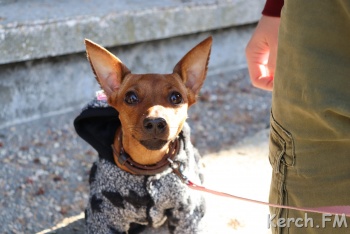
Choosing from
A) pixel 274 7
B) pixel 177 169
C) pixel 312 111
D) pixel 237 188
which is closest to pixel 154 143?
pixel 177 169

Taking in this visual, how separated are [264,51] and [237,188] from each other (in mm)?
1669

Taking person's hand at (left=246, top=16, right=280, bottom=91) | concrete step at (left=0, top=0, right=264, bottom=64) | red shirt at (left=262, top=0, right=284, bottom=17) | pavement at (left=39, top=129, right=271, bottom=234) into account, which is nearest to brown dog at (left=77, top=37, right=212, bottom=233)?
pavement at (left=39, top=129, right=271, bottom=234)

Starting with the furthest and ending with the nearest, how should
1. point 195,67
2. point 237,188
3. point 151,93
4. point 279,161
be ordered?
point 237,188 → point 195,67 → point 151,93 → point 279,161

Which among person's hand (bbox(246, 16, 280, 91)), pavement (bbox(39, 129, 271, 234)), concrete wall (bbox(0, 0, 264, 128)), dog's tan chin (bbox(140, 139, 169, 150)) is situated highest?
person's hand (bbox(246, 16, 280, 91))

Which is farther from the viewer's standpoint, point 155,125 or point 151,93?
point 151,93

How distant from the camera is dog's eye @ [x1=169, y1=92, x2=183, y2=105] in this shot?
7.43 ft

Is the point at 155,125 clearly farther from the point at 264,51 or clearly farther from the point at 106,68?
the point at 264,51

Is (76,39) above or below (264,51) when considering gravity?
below

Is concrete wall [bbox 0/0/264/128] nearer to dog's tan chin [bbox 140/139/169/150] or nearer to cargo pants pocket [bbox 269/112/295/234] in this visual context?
dog's tan chin [bbox 140/139/169/150]

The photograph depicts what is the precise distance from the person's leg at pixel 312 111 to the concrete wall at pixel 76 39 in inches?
95.0

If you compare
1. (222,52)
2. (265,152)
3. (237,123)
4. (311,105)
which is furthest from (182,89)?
(222,52)

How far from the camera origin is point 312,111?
1431 mm

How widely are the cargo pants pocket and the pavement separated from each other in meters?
1.08

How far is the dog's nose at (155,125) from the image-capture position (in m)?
2.14
